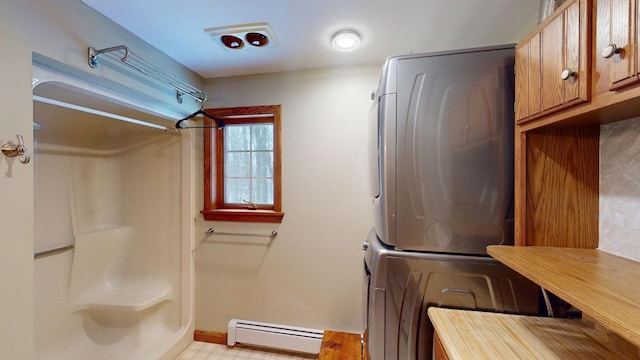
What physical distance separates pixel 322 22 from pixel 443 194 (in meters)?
1.14

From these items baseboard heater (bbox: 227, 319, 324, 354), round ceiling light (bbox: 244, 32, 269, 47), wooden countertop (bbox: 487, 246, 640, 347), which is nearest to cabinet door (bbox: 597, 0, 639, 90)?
wooden countertop (bbox: 487, 246, 640, 347)

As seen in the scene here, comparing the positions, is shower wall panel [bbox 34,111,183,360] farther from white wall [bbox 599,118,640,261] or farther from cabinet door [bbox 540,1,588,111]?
white wall [bbox 599,118,640,261]

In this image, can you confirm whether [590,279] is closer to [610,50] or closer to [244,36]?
[610,50]

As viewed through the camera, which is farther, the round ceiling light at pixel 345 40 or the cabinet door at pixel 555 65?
the round ceiling light at pixel 345 40

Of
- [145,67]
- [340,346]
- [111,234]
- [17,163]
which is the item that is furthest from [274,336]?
[145,67]

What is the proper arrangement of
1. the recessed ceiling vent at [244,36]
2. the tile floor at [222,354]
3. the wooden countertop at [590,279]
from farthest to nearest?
1. the tile floor at [222,354]
2. the recessed ceiling vent at [244,36]
3. the wooden countertop at [590,279]

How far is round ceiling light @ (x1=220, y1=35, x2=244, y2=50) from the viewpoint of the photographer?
1630mm

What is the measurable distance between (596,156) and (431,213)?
2.04 feet

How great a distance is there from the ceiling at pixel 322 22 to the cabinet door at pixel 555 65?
0.56 meters

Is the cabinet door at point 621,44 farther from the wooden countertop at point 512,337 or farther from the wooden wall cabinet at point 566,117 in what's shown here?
the wooden countertop at point 512,337

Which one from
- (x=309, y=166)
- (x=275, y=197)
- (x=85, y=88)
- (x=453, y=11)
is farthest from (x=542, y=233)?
(x=85, y=88)

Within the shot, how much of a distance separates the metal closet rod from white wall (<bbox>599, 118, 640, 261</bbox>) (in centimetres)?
214

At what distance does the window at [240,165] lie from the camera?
219 cm

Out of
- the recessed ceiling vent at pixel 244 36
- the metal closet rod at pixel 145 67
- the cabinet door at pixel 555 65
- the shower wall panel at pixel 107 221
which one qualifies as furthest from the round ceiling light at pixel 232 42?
the cabinet door at pixel 555 65
